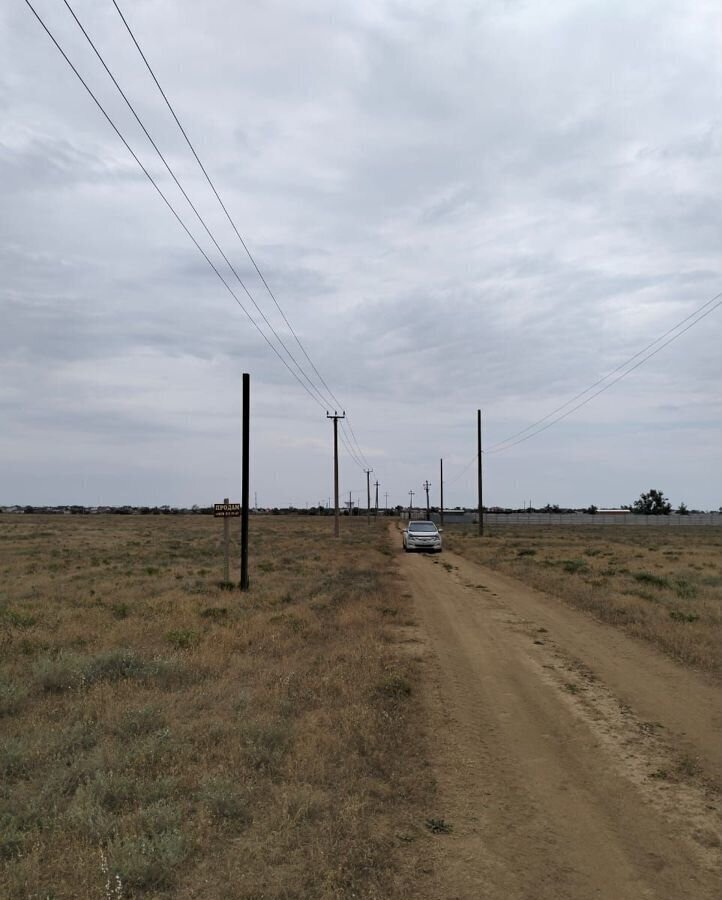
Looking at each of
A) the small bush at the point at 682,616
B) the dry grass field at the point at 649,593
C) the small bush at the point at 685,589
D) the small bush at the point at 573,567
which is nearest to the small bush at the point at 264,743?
the dry grass field at the point at 649,593

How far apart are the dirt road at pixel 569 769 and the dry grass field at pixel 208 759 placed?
438mm

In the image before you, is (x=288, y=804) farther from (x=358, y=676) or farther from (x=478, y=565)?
(x=478, y=565)

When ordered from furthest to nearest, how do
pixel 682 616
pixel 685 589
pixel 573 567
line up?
pixel 573 567 < pixel 685 589 < pixel 682 616

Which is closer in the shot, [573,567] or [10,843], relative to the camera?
[10,843]

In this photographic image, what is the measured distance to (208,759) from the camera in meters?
6.59

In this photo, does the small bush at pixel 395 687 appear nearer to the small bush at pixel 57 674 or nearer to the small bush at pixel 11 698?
the small bush at pixel 57 674

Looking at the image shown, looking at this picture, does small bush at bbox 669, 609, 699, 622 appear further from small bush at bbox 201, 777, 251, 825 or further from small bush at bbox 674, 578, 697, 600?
small bush at bbox 201, 777, 251, 825

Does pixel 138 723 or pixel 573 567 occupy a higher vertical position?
pixel 573 567

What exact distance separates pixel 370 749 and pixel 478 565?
24.2 meters

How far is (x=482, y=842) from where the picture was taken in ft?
16.4

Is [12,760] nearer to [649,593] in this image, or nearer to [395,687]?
[395,687]

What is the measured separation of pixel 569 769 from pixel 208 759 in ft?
11.5

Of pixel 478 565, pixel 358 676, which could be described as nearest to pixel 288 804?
pixel 358 676

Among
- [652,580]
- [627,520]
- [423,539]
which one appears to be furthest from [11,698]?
[627,520]
